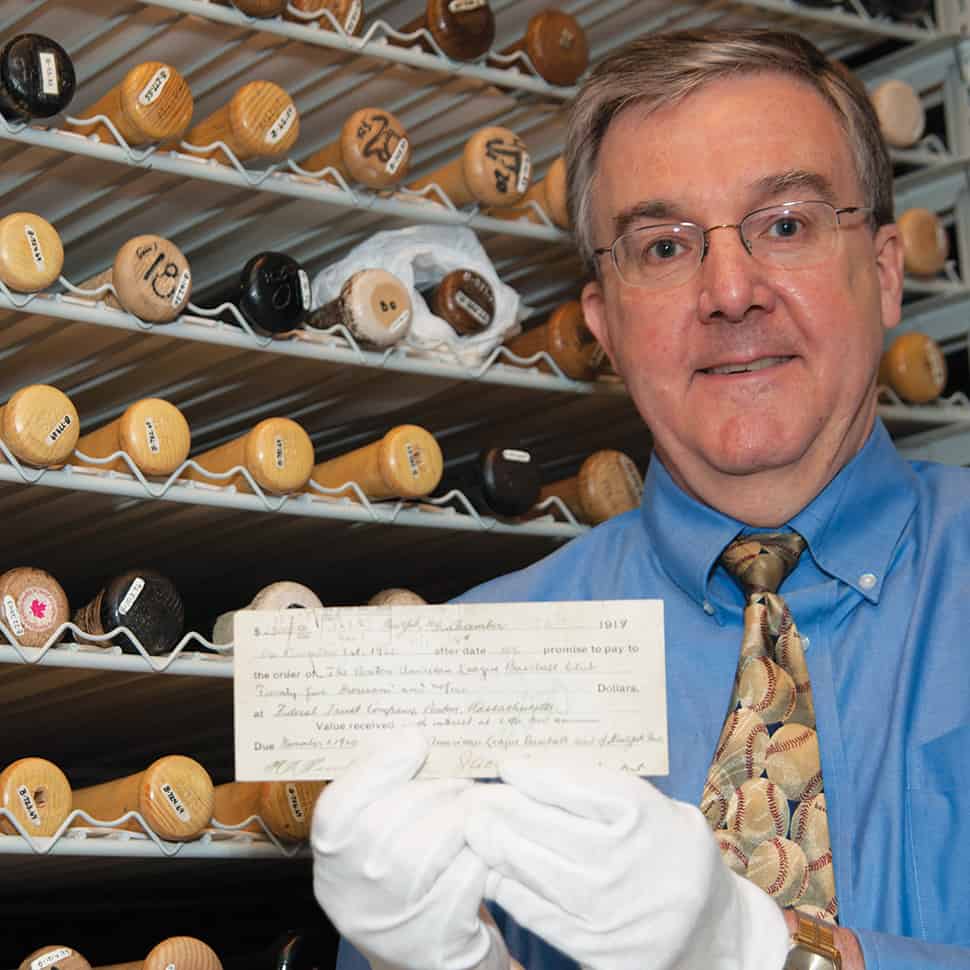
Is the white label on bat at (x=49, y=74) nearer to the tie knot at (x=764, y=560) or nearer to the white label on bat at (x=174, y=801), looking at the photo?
the white label on bat at (x=174, y=801)

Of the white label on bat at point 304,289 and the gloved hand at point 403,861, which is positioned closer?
the gloved hand at point 403,861

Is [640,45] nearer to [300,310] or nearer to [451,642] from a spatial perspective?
[300,310]

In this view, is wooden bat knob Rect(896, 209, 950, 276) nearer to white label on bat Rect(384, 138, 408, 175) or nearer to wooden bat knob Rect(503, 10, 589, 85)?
wooden bat knob Rect(503, 10, 589, 85)

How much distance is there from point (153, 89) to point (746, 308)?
0.70m

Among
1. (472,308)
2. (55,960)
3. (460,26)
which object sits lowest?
(55,960)

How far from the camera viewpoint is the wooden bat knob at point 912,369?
90.9 inches

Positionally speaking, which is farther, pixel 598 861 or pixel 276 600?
pixel 276 600

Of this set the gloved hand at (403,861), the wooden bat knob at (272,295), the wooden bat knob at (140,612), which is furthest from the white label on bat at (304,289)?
the gloved hand at (403,861)

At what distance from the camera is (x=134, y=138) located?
5.89 feet

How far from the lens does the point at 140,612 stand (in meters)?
1.75

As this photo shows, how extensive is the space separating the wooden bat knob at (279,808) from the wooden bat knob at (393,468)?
13.8 inches

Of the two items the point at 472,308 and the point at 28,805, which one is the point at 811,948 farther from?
the point at 472,308

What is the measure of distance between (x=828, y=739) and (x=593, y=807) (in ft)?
1.41

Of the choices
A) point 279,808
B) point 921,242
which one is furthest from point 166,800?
point 921,242
